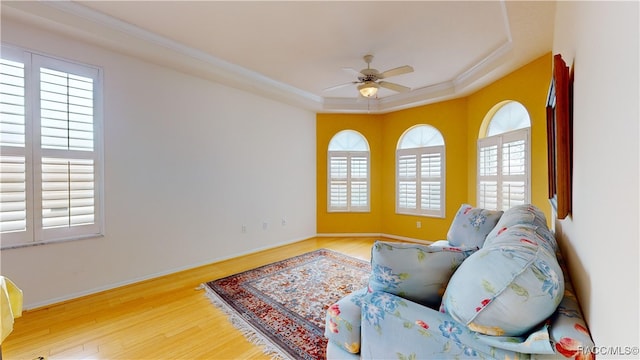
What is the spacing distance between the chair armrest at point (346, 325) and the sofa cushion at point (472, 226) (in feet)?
5.30

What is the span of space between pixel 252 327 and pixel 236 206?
2201 millimetres

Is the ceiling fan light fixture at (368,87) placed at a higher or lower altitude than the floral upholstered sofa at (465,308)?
higher

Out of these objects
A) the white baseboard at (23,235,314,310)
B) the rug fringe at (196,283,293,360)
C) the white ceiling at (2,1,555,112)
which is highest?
the white ceiling at (2,1,555,112)

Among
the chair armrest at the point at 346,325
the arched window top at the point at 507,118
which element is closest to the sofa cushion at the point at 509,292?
the chair armrest at the point at 346,325

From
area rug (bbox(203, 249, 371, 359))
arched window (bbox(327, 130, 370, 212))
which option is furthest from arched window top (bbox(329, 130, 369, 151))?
area rug (bbox(203, 249, 371, 359))

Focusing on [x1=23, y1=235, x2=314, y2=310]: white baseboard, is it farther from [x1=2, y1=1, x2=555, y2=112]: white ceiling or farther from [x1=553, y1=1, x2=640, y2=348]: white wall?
[x1=553, y1=1, x2=640, y2=348]: white wall

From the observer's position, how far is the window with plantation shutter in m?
2.32

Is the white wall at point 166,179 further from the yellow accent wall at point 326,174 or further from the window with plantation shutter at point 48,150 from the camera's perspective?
the yellow accent wall at point 326,174

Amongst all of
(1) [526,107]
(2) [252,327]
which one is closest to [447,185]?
(1) [526,107]

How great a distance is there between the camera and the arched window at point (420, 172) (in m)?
4.77

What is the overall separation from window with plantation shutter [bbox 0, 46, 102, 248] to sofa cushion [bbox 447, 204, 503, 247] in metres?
3.73

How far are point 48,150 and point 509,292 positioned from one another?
12.1ft

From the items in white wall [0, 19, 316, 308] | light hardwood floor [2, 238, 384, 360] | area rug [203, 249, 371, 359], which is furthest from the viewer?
white wall [0, 19, 316, 308]

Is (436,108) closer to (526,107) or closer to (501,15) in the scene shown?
(526,107)
